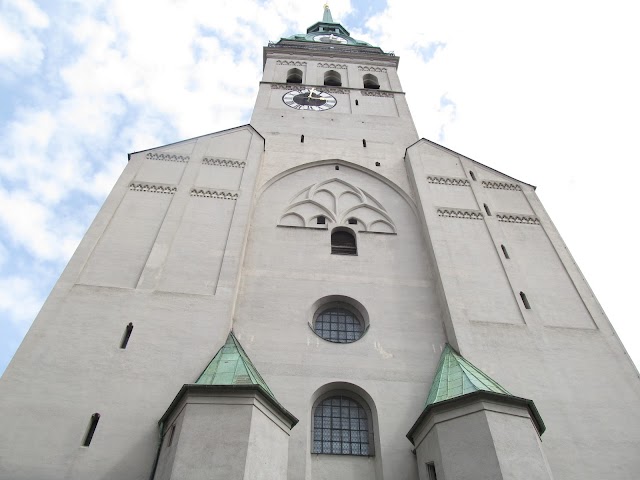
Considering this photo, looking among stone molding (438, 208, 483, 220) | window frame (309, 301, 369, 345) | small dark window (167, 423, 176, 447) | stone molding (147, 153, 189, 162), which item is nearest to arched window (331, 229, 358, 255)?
window frame (309, 301, 369, 345)

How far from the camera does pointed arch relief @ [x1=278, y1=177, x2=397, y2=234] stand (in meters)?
15.7

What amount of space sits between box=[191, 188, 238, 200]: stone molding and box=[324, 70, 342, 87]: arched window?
12113 mm

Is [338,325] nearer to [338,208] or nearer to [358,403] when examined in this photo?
[358,403]

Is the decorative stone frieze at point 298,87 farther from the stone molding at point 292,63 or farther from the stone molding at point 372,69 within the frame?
the stone molding at point 372,69

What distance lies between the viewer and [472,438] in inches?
347

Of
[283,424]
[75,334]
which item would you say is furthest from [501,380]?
[75,334]

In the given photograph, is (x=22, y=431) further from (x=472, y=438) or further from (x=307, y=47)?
(x=307, y=47)

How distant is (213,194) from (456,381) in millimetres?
8752

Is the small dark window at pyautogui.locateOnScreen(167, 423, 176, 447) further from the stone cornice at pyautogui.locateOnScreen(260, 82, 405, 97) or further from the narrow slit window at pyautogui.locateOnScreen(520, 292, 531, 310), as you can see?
the stone cornice at pyautogui.locateOnScreen(260, 82, 405, 97)

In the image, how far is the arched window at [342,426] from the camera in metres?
10.6

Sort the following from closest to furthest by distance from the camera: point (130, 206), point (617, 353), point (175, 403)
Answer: point (175, 403) < point (617, 353) < point (130, 206)

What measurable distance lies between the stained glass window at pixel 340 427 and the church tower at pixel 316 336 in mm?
43

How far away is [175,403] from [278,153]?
431 inches

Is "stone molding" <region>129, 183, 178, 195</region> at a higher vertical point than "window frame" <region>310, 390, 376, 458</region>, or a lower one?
higher
